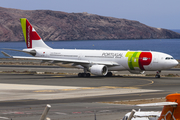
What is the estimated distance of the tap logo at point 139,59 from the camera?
5256 cm

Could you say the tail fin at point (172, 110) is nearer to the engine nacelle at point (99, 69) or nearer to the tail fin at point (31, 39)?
the engine nacelle at point (99, 69)

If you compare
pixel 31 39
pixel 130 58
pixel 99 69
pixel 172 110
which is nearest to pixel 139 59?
pixel 130 58

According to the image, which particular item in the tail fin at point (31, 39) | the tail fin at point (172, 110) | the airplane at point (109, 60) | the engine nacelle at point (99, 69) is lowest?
the engine nacelle at point (99, 69)

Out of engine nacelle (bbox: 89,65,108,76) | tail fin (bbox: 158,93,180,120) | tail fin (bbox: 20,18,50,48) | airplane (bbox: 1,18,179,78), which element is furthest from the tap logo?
tail fin (bbox: 158,93,180,120)

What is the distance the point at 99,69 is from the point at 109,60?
3.46 metres

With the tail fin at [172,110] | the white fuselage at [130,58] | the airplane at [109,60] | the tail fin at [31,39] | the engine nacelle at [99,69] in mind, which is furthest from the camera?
the tail fin at [31,39]

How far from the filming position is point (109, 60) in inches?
2234

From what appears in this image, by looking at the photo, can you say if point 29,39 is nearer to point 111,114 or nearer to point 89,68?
point 89,68

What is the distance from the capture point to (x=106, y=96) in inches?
1345

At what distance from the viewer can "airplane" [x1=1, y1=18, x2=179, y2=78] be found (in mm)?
52531

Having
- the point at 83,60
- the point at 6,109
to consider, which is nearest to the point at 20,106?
the point at 6,109

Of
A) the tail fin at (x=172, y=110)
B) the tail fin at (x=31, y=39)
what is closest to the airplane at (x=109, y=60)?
the tail fin at (x=31, y=39)

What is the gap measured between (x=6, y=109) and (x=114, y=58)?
107ft

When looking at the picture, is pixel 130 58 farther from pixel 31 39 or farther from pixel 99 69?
pixel 31 39
